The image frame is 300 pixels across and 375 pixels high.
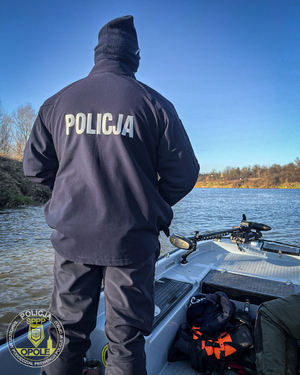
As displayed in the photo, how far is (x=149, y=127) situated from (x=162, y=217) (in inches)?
16.7

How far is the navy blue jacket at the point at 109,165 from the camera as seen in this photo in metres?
1.06

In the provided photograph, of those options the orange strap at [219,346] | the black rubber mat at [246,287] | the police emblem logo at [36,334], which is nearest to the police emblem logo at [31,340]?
the police emblem logo at [36,334]

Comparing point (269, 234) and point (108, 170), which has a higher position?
point (108, 170)

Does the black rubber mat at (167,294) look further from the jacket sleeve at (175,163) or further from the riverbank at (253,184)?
the riverbank at (253,184)

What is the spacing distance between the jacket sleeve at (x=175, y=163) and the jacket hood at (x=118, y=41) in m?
0.42

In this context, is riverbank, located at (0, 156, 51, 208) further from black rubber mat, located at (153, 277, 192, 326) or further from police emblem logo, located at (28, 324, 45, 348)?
police emblem logo, located at (28, 324, 45, 348)

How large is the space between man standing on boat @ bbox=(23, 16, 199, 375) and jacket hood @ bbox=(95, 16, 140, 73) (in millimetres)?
137

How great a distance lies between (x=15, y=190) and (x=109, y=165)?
21.3 m

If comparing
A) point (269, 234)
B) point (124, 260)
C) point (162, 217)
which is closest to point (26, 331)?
point (124, 260)

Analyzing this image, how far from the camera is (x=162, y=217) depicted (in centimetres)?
120

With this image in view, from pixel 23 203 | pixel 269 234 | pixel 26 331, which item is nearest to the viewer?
pixel 26 331

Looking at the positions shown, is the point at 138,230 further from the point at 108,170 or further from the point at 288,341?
the point at 288,341

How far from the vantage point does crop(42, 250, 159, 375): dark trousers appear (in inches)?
42.6

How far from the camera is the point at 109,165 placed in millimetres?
1080
